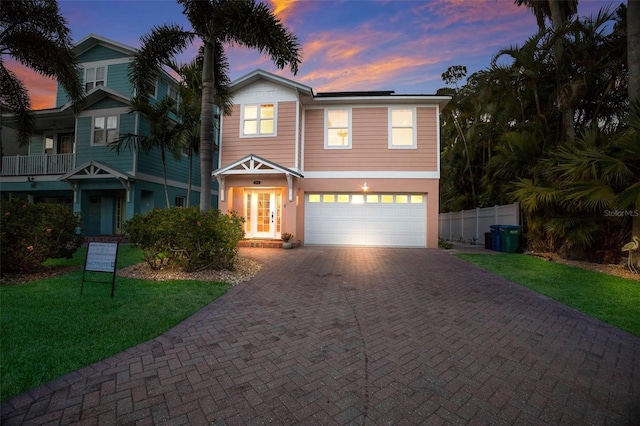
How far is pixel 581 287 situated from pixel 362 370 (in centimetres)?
625

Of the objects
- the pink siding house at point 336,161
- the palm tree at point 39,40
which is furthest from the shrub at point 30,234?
the pink siding house at point 336,161

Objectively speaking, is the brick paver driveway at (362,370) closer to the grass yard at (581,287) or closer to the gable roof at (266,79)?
the grass yard at (581,287)

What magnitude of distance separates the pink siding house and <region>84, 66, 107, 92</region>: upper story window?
9.40 metres

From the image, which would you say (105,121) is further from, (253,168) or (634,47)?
(634,47)

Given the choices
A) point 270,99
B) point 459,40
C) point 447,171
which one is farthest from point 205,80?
point 447,171

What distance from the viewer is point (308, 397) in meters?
2.37

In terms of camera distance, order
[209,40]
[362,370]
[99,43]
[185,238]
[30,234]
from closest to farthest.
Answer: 1. [362,370]
2. [30,234]
3. [185,238]
4. [209,40]
5. [99,43]

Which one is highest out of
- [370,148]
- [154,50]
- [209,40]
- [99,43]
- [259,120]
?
[99,43]

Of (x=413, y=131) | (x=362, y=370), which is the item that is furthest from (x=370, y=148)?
(x=362, y=370)

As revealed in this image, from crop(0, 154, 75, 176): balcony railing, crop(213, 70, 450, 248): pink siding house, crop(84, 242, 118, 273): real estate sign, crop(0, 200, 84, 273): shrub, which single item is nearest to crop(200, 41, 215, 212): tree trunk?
crop(84, 242, 118, 273): real estate sign

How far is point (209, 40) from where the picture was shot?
8.05 metres

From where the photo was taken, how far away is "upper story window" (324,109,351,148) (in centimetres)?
1290

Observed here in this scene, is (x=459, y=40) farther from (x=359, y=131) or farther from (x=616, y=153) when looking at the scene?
(x=616, y=153)

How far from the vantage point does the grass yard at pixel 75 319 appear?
2.75 metres
